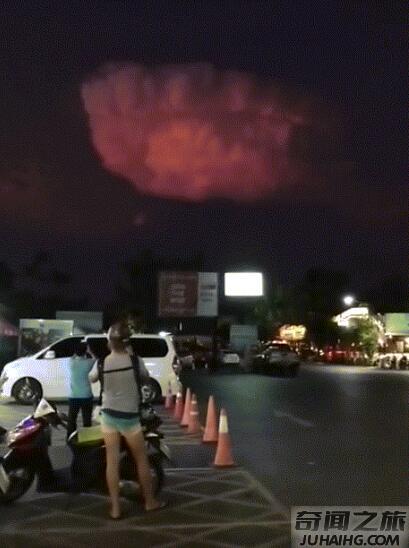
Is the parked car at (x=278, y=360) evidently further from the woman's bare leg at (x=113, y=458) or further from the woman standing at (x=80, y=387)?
the woman's bare leg at (x=113, y=458)

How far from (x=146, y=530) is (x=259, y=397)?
63.4 feet

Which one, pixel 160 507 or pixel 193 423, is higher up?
pixel 193 423

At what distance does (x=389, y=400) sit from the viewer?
85.6 ft

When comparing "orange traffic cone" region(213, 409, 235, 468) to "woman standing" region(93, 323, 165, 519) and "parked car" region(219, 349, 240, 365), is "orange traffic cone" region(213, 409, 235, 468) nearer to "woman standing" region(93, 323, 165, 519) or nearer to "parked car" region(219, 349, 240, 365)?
"woman standing" region(93, 323, 165, 519)

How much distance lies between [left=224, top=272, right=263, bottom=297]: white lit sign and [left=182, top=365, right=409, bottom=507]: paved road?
184 feet

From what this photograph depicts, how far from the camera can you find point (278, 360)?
4722 cm

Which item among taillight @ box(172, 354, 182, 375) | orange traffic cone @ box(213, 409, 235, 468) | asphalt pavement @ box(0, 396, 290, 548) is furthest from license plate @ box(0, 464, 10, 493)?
taillight @ box(172, 354, 182, 375)

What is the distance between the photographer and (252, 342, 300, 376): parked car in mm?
46688

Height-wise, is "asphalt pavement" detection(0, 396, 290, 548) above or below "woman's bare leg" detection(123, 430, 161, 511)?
below

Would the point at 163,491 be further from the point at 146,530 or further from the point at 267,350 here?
the point at 267,350

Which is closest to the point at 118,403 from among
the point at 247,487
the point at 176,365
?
the point at 247,487

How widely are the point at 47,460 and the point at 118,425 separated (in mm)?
1709

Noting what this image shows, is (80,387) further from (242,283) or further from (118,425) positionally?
(242,283)

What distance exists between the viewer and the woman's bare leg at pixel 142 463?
8.66 meters
